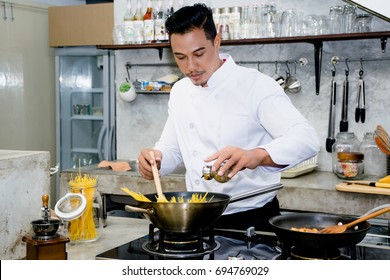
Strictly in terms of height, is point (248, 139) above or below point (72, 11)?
below

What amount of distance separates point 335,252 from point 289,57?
8.20 ft

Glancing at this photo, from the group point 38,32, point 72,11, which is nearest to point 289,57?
point 72,11

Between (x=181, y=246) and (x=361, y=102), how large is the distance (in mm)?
2401

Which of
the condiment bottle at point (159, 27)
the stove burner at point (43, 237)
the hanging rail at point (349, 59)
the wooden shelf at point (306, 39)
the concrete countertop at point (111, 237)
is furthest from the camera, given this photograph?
the condiment bottle at point (159, 27)

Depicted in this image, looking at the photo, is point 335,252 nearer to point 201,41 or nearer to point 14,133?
point 201,41

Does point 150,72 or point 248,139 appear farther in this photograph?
point 150,72

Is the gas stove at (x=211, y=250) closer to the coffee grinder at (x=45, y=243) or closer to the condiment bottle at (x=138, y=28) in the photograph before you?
the coffee grinder at (x=45, y=243)

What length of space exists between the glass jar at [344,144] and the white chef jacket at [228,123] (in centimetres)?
139

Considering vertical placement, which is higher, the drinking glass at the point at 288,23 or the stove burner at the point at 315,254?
the drinking glass at the point at 288,23

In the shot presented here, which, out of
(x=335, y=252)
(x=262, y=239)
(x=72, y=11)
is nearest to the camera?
(x=335, y=252)

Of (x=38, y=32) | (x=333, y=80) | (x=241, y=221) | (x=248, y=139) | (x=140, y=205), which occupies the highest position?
(x=38, y=32)

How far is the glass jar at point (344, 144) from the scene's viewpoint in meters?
3.71

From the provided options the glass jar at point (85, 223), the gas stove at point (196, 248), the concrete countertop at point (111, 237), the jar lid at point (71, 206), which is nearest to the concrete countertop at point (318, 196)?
the concrete countertop at point (111, 237)

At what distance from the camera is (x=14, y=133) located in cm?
502
